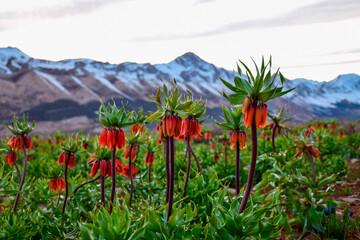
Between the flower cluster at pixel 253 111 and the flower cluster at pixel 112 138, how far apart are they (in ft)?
3.18

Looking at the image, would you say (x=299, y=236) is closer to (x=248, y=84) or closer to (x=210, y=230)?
(x=210, y=230)

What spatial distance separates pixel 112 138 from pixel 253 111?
42.2 inches

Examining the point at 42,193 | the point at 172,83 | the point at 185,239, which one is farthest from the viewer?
the point at 42,193

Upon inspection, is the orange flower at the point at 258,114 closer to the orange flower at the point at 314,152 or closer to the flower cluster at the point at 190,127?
the flower cluster at the point at 190,127

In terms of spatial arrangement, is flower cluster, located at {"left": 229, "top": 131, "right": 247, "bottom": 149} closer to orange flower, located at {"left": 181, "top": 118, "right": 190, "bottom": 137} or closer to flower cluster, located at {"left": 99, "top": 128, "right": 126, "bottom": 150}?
orange flower, located at {"left": 181, "top": 118, "right": 190, "bottom": 137}

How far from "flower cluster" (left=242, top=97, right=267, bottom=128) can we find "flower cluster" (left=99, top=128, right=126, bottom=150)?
38.2 inches

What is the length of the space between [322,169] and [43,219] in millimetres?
5366

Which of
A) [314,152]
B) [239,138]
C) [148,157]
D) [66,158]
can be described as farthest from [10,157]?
[314,152]

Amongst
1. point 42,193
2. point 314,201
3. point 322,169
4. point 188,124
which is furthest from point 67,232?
point 322,169

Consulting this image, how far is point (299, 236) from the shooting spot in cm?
365

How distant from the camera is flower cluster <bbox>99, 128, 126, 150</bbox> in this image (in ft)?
7.89

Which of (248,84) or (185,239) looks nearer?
(185,239)

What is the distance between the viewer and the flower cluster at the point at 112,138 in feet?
7.89

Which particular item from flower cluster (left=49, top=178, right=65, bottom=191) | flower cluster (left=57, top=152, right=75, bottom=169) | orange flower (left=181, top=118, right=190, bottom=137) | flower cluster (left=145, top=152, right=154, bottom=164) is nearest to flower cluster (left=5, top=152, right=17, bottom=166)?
flower cluster (left=49, top=178, right=65, bottom=191)
